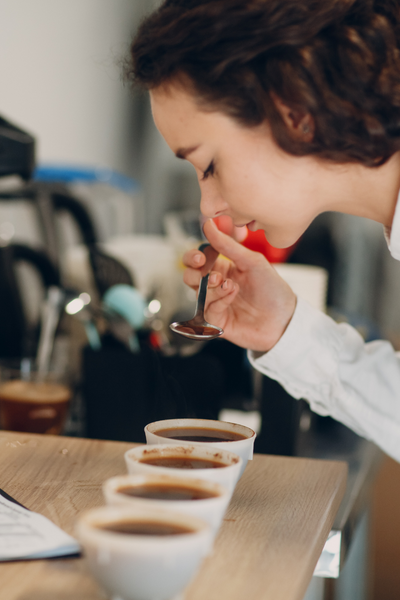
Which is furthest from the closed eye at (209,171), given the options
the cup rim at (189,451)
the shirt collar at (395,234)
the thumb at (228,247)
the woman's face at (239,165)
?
the cup rim at (189,451)

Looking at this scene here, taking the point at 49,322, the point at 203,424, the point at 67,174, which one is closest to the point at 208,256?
the point at 203,424

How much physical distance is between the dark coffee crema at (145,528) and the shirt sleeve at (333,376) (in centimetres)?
47

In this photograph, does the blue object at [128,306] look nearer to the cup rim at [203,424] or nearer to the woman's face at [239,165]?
the woman's face at [239,165]

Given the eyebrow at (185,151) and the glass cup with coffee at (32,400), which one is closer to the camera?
the eyebrow at (185,151)

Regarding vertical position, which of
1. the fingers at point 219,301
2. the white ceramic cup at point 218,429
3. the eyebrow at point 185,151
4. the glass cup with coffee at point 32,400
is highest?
the eyebrow at point 185,151

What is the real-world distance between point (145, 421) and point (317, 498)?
459 mm

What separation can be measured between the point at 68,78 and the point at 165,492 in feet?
6.52

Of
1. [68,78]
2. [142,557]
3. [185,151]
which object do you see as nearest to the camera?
[142,557]

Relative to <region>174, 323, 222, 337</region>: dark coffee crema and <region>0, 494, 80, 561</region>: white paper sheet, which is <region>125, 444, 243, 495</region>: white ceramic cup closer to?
<region>0, 494, 80, 561</region>: white paper sheet

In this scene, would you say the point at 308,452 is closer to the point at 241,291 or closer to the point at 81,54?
the point at 241,291

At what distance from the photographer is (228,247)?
865 millimetres

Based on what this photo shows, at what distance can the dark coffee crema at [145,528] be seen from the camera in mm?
409

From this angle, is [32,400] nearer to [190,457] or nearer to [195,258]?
[195,258]

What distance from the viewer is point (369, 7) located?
2.20 ft
